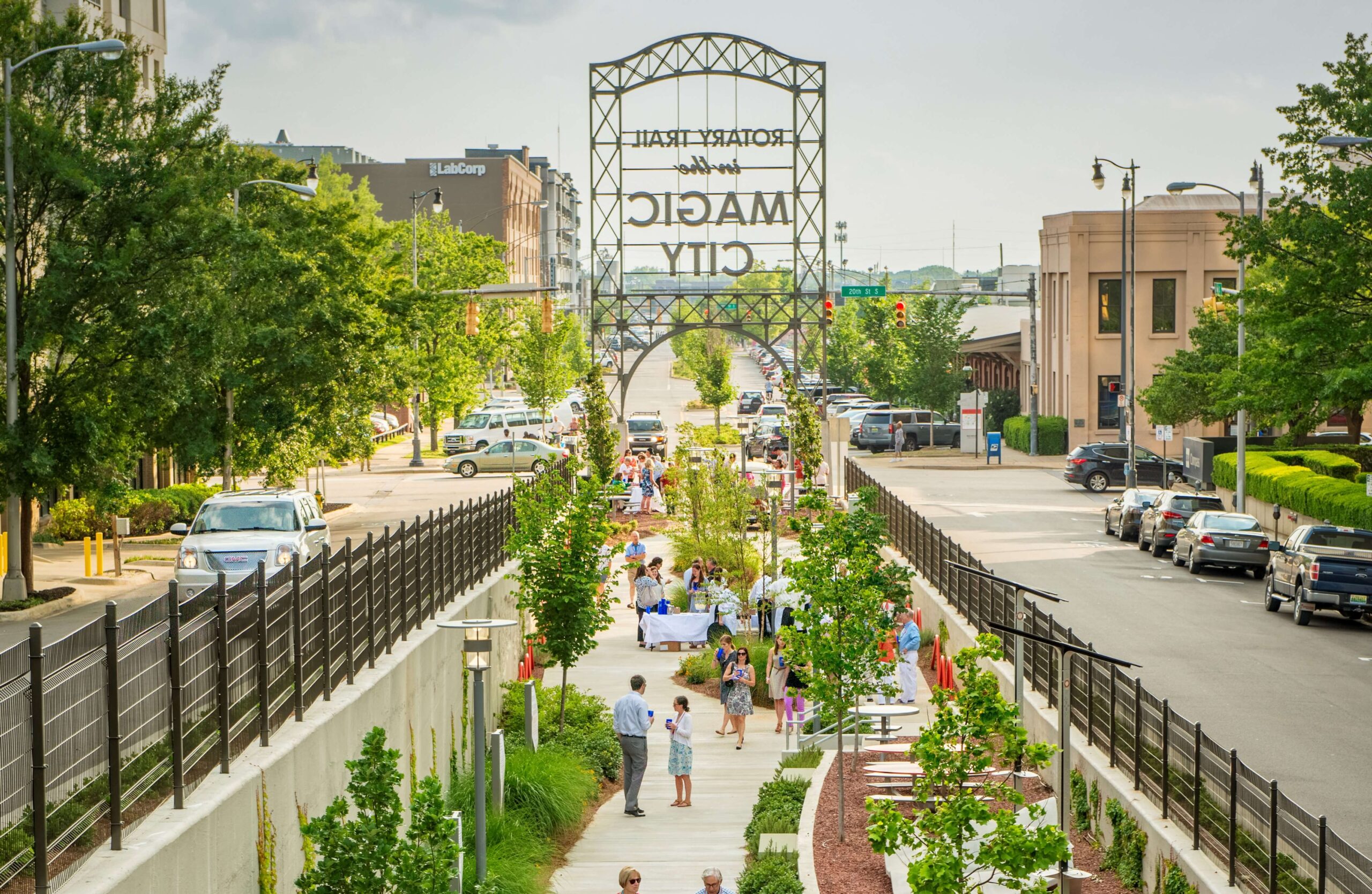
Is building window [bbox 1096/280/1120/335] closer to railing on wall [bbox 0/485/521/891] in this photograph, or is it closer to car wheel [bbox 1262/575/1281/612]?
car wheel [bbox 1262/575/1281/612]

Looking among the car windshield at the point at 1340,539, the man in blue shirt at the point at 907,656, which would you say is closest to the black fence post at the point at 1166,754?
the man in blue shirt at the point at 907,656

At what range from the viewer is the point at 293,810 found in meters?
11.0

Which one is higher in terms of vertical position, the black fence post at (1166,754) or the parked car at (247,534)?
the parked car at (247,534)

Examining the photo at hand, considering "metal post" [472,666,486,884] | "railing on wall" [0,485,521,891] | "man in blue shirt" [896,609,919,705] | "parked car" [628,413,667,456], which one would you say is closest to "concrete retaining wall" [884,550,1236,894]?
"man in blue shirt" [896,609,919,705]

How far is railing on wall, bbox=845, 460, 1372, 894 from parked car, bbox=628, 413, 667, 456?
45.3 meters

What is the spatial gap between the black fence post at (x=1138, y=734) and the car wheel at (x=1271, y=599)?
52.9 feet

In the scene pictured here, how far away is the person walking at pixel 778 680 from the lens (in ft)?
73.8

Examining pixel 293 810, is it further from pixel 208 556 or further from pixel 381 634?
pixel 208 556

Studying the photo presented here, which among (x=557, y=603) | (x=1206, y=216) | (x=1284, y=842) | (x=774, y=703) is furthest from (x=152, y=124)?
(x=1206, y=216)

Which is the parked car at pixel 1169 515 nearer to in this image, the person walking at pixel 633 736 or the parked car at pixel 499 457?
the person walking at pixel 633 736

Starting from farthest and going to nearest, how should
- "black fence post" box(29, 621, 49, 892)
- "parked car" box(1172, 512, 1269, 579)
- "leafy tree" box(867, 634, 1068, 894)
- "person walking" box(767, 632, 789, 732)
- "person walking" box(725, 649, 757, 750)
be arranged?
"parked car" box(1172, 512, 1269, 579)
"person walking" box(767, 632, 789, 732)
"person walking" box(725, 649, 757, 750)
"leafy tree" box(867, 634, 1068, 894)
"black fence post" box(29, 621, 49, 892)

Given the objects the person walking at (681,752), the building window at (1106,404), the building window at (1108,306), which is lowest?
the person walking at (681,752)

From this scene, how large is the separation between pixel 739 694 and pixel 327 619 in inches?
381

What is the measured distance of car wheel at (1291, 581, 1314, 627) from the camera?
87.6ft
